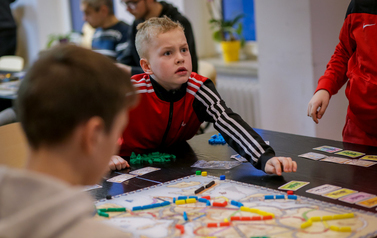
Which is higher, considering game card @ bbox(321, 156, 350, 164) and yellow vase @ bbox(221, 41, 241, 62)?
yellow vase @ bbox(221, 41, 241, 62)

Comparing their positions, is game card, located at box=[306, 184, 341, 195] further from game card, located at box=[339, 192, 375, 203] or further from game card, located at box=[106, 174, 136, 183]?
game card, located at box=[106, 174, 136, 183]

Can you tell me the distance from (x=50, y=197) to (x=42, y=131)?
155 mm

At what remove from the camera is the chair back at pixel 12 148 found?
180 cm

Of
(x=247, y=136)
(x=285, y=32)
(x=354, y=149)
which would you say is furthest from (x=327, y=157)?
(x=285, y=32)

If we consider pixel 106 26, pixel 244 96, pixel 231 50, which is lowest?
pixel 244 96

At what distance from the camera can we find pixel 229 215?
4.01 ft

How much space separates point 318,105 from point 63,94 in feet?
4.46

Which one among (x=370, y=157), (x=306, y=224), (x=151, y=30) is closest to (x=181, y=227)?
(x=306, y=224)

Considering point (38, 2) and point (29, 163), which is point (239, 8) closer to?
point (38, 2)

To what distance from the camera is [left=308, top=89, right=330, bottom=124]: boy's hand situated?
1876mm

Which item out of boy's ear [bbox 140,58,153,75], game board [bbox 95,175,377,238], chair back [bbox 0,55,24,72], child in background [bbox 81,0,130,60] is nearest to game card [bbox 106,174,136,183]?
game board [bbox 95,175,377,238]

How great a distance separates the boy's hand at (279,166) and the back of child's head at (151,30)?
775 mm

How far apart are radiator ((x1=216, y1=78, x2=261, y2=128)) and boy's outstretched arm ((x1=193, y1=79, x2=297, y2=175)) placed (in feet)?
7.02

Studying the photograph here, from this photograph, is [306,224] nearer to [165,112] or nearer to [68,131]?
[68,131]
